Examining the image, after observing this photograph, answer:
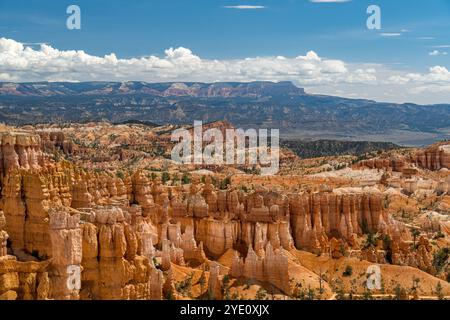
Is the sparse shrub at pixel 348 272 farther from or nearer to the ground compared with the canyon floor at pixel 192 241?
nearer to the ground

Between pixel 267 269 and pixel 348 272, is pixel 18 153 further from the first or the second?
pixel 348 272

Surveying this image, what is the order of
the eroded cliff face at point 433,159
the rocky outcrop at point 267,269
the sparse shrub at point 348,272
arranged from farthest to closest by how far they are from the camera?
1. the eroded cliff face at point 433,159
2. the sparse shrub at point 348,272
3. the rocky outcrop at point 267,269

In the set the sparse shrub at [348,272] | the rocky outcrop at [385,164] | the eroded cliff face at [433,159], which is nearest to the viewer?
the sparse shrub at [348,272]

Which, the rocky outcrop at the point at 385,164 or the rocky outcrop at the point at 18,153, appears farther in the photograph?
the rocky outcrop at the point at 385,164

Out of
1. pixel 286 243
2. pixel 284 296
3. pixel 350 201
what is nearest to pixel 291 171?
pixel 350 201

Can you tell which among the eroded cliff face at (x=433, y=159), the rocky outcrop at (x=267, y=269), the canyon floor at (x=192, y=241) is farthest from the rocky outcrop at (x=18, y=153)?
the eroded cliff face at (x=433, y=159)

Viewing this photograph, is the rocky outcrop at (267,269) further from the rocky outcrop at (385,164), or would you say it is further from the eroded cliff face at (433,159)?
the eroded cliff face at (433,159)

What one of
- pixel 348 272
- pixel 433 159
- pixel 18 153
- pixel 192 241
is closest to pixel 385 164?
pixel 433 159
